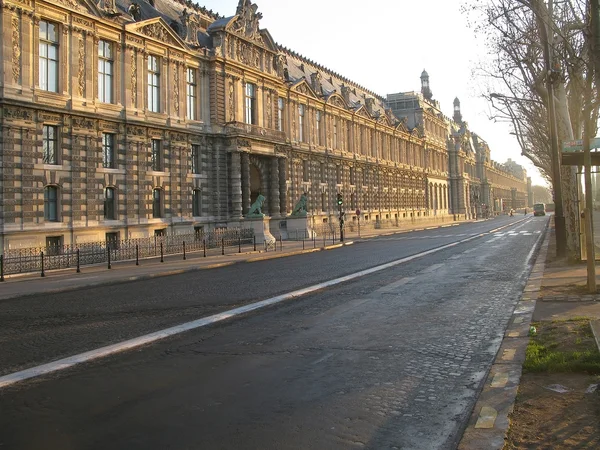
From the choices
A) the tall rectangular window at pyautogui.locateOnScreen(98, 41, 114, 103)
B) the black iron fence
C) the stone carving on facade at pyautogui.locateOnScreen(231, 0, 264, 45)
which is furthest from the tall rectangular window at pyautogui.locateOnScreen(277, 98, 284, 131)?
the tall rectangular window at pyautogui.locateOnScreen(98, 41, 114, 103)

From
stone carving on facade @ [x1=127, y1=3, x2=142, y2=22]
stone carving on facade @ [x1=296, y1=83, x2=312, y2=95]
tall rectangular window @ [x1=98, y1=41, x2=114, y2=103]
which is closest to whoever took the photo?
tall rectangular window @ [x1=98, y1=41, x2=114, y2=103]

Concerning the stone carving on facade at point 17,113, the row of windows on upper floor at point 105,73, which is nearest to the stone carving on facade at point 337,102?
the row of windows on upper floor at point 105,73

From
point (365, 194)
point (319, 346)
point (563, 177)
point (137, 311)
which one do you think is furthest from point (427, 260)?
point (365, 194)

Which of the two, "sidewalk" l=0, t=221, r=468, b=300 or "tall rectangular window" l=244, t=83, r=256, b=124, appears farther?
"tall rectangular window" l=244, t=83, r=256, b=124

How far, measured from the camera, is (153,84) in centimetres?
3541

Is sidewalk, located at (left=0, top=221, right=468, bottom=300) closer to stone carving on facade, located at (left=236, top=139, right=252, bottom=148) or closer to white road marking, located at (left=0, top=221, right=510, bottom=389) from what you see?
white road marking, located at (left=0, top=221, right=510, bottom=389)

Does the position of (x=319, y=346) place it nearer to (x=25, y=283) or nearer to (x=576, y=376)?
(x=576, y=376)

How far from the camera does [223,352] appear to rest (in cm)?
766

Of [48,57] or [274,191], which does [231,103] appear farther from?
[48,57]

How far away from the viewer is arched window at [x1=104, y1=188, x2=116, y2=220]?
103 ft

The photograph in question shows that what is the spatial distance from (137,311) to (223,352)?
15.9 ft

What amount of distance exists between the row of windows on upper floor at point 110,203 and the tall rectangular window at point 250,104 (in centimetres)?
921

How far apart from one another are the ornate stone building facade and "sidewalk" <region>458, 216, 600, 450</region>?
2383 centimetres

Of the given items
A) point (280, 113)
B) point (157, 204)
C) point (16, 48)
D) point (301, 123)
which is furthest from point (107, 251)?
point (301, 123)
